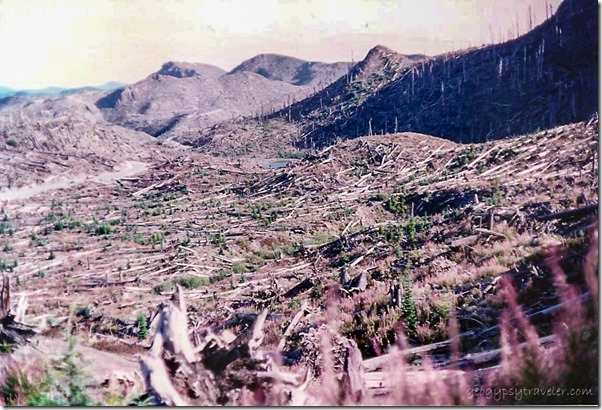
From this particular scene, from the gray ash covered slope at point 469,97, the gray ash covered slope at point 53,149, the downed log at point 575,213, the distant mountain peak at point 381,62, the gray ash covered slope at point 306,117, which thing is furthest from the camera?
the distant mountain peak at point 381,62

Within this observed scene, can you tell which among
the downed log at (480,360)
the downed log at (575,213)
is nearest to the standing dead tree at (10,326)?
the downed log at (480,360)

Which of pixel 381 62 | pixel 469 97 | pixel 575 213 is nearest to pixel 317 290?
pixel 575 213

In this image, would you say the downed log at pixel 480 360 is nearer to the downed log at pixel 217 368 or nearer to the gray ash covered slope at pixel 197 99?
the downed log at pixel 217 368

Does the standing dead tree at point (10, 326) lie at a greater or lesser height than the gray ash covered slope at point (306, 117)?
lesser

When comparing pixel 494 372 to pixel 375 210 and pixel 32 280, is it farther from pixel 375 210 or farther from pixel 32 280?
pixel 375 210

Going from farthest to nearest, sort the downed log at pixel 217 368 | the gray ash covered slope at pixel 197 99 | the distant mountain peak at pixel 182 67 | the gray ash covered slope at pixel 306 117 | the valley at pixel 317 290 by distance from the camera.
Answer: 1. the gray ash covered slope at pixel 197 99
2. the gray ash covered slope at pixel 306 117
3. the distant mountain peak at pixel 182 67
4. the valley at pixel 317 290
5. the downed log at pixel 217 368

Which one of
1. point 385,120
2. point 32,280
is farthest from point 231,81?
point 32,280

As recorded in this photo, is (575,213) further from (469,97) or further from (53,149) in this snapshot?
(469,97)
